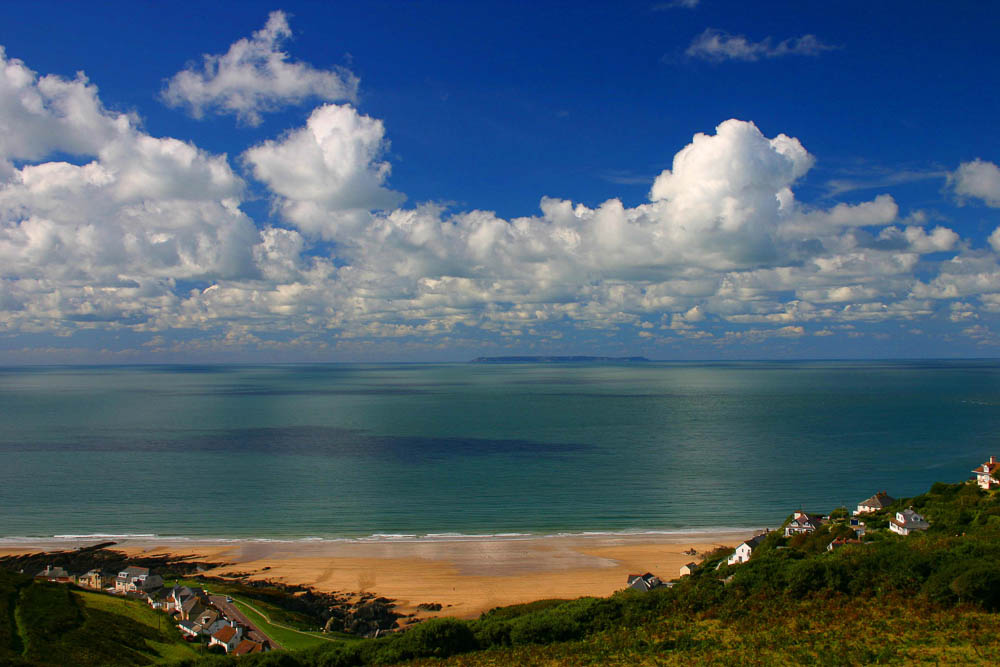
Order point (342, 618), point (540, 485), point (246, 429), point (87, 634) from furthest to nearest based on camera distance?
point (246, 429) → point (540, 485) → point (342, 618) → point (87, 634)

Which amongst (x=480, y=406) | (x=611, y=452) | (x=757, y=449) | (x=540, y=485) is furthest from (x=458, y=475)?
(x=480, y=406)

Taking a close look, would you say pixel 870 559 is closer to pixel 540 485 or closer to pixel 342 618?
pixel 342 618

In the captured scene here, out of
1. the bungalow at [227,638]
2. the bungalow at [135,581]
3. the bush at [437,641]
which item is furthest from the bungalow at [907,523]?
the bungalow at [135,581]

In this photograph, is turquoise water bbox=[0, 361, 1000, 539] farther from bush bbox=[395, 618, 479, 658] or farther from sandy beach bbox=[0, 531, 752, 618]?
bush bbox=[395, 618, 479, 658]

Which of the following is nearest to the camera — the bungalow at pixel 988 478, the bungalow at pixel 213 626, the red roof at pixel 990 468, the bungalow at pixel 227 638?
the bungalow at pixel 227 638

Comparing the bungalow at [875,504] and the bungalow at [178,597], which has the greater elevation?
the bungalow at [875,504]

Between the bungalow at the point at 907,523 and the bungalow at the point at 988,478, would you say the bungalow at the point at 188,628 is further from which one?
the bungalow at the point at 988,478

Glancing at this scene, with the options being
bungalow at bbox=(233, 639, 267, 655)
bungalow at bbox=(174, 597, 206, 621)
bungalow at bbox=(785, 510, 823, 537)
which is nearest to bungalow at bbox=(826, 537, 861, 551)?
bungalow at bbox=(785, 510, 823, 537)
